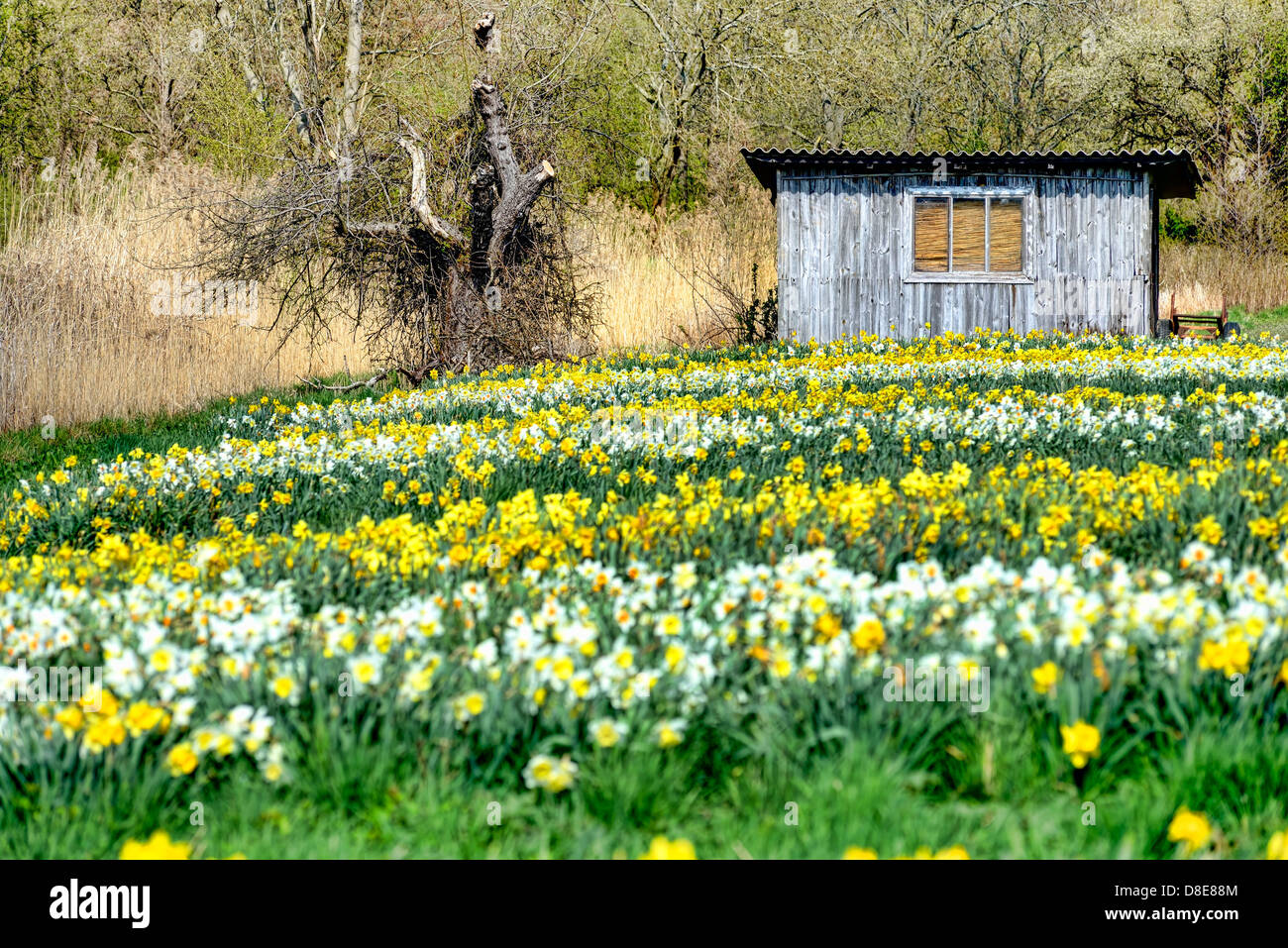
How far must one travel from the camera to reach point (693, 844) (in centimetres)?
264

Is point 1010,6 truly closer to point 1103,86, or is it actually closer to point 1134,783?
point 1103,86

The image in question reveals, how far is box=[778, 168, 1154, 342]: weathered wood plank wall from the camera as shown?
16.3 m

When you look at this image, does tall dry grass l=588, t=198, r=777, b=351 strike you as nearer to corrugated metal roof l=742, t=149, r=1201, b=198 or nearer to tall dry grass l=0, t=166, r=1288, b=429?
tall dry grass l=0, t=166, r=1288, b=429

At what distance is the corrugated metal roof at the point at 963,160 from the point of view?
52.0 ft

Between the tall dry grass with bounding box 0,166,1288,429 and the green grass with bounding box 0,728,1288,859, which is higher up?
the tall dry grass with bounding box 0,166,1288,429

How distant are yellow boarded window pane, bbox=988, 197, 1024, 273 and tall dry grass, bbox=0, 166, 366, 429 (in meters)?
9.74

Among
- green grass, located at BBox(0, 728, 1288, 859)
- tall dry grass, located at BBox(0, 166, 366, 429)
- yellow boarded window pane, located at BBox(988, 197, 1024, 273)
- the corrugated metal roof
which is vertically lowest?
green grass, located at BBox(0, 728, 1288, 859)

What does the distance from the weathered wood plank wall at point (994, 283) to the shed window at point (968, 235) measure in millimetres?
178

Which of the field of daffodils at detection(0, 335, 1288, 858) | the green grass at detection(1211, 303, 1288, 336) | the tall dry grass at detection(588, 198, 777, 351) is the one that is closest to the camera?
the field of daffodils at detection(0, 335, 1288, 858)

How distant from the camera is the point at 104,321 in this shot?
11.7 metres

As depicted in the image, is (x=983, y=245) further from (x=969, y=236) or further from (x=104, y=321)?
(x=104, y=321)

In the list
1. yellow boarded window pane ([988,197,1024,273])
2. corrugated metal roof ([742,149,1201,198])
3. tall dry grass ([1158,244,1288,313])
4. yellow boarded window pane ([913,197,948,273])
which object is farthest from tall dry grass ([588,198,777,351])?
tall dry grass ([1158,244,1288,313])

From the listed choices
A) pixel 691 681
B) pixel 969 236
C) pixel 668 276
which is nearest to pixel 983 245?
pixel 969 236
